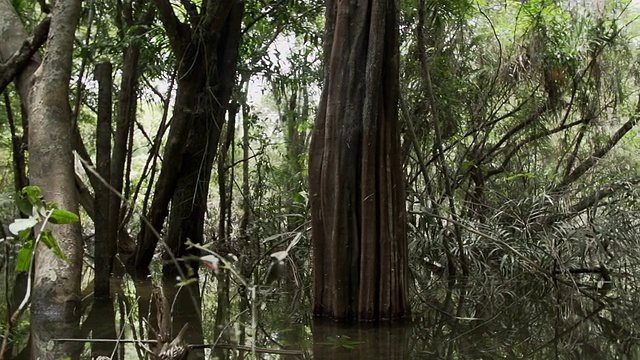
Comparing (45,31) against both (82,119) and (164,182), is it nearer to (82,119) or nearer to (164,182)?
(164,182)

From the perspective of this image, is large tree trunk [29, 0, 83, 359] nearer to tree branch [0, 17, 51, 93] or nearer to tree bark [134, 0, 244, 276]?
tree branch [0, 17, 51, 93]

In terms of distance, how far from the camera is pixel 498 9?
9.20m

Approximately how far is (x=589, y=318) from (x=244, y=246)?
4.03 m

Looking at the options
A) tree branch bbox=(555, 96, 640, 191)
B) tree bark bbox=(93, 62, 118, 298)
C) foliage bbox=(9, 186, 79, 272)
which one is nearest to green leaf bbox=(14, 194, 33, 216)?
foliage bbox=(9, 186, 79, 272)

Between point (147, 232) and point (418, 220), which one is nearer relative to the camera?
point (418, 220)

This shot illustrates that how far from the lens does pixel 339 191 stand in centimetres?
433

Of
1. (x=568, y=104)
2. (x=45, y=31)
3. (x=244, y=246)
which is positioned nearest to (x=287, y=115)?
(x=244, y=246)

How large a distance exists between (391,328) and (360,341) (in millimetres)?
446

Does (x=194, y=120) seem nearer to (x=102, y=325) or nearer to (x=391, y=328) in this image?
(x=102, y=325)

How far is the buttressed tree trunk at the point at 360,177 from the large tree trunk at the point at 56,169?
181 cm

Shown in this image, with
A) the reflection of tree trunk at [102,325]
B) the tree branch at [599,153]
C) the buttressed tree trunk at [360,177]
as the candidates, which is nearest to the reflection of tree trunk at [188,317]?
the reflection of tree trunk at [102,325]

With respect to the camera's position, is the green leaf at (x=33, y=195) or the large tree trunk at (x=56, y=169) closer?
the green leaf at (x=33, y=195)

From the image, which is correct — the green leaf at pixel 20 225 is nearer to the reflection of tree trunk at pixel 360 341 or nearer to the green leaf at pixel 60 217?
the green leaf at pixel 60 217

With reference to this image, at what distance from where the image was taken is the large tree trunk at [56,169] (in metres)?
2.52
